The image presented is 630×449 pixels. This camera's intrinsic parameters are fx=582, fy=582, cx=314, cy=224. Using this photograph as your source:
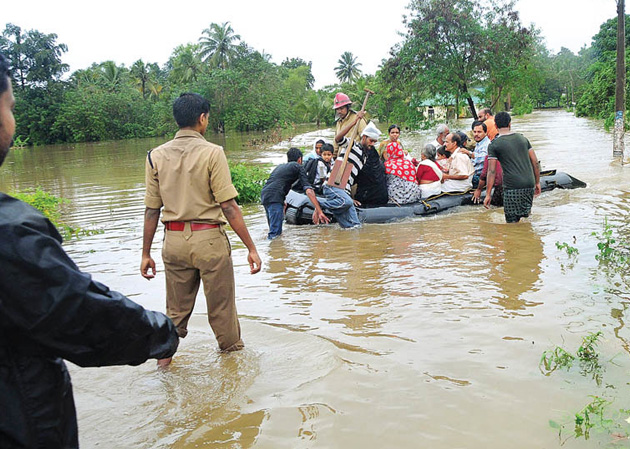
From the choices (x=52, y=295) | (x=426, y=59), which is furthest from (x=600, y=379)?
(x=426, y=59)

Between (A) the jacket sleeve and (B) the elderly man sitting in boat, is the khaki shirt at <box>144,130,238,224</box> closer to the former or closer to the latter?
(A) the jacket sleeve

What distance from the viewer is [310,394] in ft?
12.3

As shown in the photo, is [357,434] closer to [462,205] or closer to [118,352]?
[118,352]

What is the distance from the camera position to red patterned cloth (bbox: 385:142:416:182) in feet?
32.4

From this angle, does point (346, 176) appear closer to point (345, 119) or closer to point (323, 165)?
point (323, 165)

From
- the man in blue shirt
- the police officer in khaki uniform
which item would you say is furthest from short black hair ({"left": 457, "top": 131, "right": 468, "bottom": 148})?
the police officer in khaki uniform

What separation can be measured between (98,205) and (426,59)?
12.2 metres

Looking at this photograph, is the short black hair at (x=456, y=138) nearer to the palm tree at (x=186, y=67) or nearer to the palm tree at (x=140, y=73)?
the palm tree at (x=186, y=67)

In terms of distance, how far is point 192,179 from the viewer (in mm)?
3951

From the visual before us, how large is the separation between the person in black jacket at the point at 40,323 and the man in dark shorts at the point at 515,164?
6899 mm

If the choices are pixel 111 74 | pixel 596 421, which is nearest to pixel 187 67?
pixel 111 74

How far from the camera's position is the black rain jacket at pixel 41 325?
1.47 meters

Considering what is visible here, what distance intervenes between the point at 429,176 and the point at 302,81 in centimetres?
6764

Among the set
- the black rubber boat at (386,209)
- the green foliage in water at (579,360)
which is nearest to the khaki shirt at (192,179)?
the green foliage in water at (579,360)
